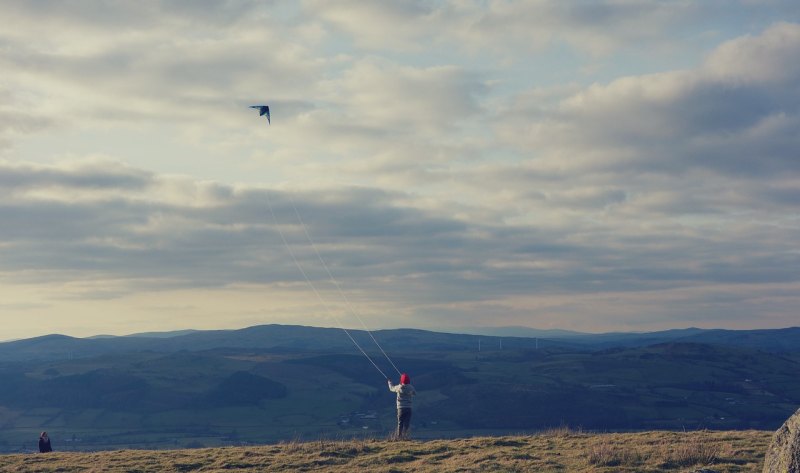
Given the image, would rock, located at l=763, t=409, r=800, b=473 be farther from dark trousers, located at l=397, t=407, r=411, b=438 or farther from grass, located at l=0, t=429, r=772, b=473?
dark trousers, located at l=397, t=407, r=411, b=438

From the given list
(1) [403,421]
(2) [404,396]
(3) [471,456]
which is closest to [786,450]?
(3) [471,456]

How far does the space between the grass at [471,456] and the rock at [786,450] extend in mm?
4764

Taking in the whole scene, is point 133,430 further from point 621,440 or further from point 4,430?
point 621,440

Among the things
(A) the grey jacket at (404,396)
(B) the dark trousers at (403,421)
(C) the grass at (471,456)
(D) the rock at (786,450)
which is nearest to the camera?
(D) the rock at (786,450)

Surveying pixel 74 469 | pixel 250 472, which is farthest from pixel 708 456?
pixel 74 469

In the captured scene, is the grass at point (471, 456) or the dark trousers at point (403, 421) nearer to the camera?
the grass at point (471, 456)

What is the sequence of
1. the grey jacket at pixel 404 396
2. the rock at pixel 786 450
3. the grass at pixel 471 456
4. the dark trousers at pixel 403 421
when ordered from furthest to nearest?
1. the dark trousers at pixel 403 421
2. the grey jacket at pixel 404 396
3. the grass at pixel 471 456
4. the rock at pixel 786 450

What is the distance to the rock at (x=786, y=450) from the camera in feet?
60.2

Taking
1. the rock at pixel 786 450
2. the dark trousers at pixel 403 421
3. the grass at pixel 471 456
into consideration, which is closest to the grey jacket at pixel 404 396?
the dark trousers at pixel 403 421

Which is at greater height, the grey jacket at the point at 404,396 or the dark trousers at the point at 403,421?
the grey jacket at the point at 404,396

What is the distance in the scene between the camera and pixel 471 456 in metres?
27.7

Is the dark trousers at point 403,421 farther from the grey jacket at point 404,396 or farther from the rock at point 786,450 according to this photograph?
the rock at point 786,450

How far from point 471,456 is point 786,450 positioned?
11432 mm

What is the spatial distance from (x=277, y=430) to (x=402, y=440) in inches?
6224
